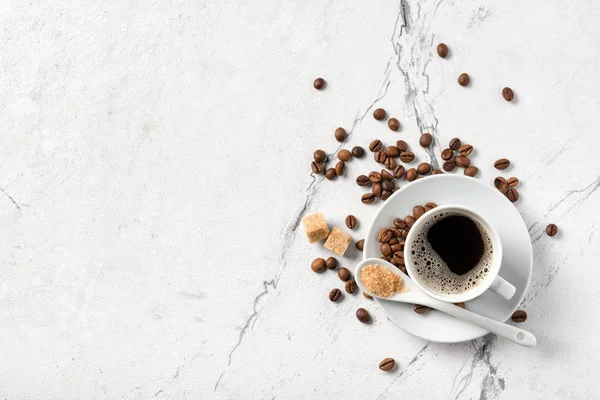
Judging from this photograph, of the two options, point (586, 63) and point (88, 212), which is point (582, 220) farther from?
point (88, 212)

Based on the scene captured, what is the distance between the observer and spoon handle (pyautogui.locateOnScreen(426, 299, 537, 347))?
1266 mm

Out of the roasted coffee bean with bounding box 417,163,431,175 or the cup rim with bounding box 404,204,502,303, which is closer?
the cup rim with bounding box 404,204,502,303

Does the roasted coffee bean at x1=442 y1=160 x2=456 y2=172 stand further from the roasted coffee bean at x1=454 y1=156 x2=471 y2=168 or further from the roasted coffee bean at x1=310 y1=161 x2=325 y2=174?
the roasted coffee bean at x1=310 y1=161 x2=325 y2=174

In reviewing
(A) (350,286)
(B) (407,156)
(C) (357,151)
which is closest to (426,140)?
(B) (407,156)

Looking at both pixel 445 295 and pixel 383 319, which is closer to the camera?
pixel 445 295

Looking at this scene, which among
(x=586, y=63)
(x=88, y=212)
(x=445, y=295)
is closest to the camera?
(x=445, y=295)

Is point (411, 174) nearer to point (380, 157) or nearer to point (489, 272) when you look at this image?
point (380, 157)

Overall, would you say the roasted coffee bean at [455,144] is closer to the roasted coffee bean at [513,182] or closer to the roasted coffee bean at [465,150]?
the roasted coffee bean at [465,150]

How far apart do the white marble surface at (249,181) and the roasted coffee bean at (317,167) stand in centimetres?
2

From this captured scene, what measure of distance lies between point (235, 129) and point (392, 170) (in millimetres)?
375

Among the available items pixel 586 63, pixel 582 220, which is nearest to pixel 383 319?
pixel 582 220

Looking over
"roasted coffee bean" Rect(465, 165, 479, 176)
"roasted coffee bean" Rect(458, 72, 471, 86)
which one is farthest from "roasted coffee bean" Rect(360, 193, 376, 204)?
"roasted coffee bean" Rect(458, 72, 471, 86)

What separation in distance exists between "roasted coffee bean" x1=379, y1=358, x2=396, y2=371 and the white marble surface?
27mm

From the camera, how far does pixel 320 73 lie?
1.42 meters
